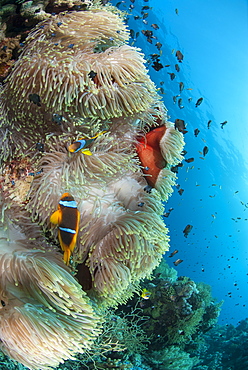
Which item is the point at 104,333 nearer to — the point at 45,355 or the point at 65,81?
the point at 45,355

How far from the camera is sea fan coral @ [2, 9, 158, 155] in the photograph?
209 centimetres

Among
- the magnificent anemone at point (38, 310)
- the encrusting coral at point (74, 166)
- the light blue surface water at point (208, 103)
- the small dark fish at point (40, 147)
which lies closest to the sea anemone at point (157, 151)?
the encrusting coral at point (74, 166)

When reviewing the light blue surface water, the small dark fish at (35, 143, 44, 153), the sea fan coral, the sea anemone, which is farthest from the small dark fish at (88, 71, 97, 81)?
the light blue surface water

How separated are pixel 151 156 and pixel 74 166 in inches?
39.5

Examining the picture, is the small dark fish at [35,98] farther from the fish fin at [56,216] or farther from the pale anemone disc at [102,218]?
the fish fin at [56,216]

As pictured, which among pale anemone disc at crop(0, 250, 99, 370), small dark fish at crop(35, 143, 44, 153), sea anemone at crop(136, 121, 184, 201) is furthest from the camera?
sea anemone at crop(136, 121, 184, 201)

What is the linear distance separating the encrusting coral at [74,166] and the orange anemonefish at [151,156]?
32 cm

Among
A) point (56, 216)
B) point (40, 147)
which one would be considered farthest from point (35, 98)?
point (56, 216)

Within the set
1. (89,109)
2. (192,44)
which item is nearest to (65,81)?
(89,109)

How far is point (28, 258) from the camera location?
1826 millimetres

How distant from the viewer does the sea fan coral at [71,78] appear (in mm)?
2088

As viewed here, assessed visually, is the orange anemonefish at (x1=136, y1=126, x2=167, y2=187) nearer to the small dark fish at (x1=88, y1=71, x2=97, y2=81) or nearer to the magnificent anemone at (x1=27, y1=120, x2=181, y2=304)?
the magnificent anemone at (x1=27, y1=120, x2=181, y2=304)

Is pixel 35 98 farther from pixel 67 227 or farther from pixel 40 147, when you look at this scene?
pixel 67 227

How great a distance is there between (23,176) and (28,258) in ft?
2.88
